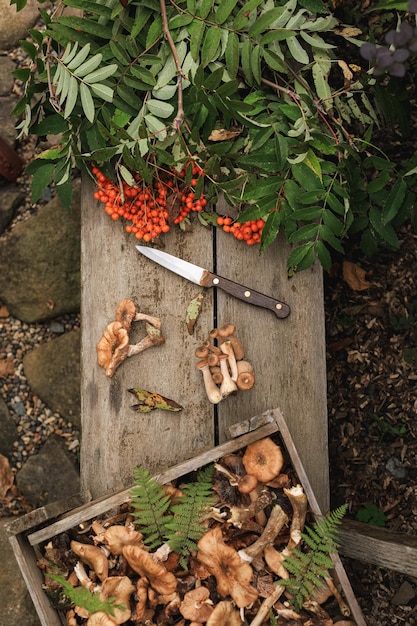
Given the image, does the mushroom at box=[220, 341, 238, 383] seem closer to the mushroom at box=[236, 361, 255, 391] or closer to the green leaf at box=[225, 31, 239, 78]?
the mushroom at box=[236, 361, 255, 391]

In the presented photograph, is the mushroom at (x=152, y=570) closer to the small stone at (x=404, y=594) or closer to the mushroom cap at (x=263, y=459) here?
the mushroom cap at (x=263, y=459)

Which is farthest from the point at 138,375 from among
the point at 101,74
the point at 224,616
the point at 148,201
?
the point at 101,74

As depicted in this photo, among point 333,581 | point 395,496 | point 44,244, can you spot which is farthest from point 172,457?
point 44,244

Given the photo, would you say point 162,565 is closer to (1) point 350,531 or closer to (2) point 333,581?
(2) point 333,581

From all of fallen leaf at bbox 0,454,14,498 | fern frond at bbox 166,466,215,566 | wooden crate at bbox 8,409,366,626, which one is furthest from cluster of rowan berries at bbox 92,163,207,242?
fallen leaf at bbox 0,454,14,498

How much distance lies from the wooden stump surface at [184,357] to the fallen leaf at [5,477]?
1256 millimetres

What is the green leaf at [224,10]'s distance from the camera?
2.25 metres

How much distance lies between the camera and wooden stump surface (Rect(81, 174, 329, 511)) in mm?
2693

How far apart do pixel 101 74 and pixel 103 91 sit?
6 centimetres

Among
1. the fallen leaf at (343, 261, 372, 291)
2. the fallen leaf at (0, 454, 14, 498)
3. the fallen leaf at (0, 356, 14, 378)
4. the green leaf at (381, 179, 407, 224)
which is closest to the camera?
the green leaf at (381, 179, 407, 224)

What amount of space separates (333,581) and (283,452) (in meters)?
0.51

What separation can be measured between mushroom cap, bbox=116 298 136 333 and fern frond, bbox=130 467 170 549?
24.5 inches

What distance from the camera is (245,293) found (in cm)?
269

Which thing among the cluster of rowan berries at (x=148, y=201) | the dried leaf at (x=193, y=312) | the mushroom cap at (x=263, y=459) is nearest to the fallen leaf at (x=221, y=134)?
Result: the cluster of rowan berries at (x=148, y=201)
